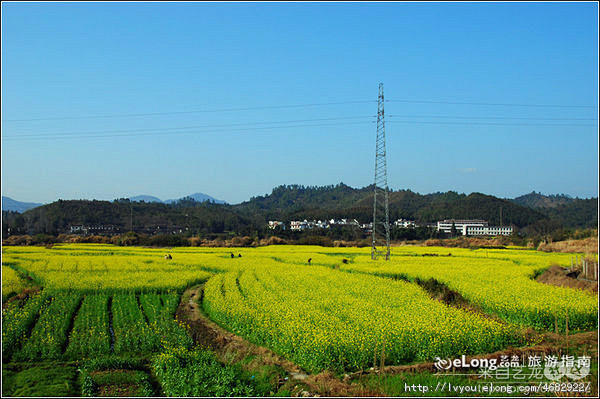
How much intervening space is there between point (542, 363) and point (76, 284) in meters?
21.7

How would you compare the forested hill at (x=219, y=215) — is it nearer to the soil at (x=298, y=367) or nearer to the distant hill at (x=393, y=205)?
the distant hill at (x=393, y=205)

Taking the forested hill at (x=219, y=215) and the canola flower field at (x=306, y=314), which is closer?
the canola flower field at (x=306, y=314)

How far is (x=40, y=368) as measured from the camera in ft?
43.7

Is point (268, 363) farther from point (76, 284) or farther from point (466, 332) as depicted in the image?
point (76, 284)

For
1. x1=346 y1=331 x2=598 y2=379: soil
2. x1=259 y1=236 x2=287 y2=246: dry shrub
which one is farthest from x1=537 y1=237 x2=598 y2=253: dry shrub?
x1=259 y1=236 x2=287 y2=246: dry shrub

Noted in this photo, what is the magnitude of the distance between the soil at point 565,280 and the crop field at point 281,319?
1541 millimetres

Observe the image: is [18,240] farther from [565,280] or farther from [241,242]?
[565,280]

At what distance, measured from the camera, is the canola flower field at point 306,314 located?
13320mm

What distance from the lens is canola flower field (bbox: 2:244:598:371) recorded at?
43.7ft

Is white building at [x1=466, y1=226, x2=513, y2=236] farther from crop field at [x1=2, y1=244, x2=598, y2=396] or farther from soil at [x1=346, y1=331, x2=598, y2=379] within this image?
soil at [x1=346, y1=331, x2=598, y2=379]

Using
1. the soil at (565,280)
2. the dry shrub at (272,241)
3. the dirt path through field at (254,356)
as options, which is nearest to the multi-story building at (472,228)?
the dry shrub at (272,241)

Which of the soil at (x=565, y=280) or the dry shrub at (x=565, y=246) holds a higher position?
the dry shrub at (x=565, y=246)

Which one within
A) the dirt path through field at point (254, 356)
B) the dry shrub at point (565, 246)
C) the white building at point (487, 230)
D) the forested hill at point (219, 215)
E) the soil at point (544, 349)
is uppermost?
the forested hill at point (219, 215)

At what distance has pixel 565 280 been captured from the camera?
2473cm
